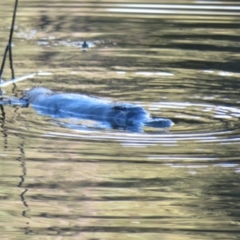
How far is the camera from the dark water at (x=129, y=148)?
5.26 meters

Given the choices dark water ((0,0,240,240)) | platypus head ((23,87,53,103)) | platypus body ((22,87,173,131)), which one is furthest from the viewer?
platypus head ((23,87,53,103))

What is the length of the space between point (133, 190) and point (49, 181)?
0.61 meters

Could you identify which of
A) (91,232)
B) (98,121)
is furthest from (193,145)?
(91,232)

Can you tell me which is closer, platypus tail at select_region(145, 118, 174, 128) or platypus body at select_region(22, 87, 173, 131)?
platypus tail at select_region(145, 118, 174, 128)

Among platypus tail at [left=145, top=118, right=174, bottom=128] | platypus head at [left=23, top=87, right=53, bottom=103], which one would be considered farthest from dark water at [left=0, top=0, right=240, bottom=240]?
platypus head at [left=23, top=87, right=53, bottom=103]

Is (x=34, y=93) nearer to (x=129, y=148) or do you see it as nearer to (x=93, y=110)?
(x=93, y=110)

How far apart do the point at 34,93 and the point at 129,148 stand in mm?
2233

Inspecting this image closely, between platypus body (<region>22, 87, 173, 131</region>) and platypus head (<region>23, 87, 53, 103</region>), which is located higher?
platypus body (<region>22, 87, 173, 131</region>)

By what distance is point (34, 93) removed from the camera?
8906 millimetres

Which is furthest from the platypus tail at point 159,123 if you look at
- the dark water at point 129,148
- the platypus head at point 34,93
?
the platypus head at point 34,93

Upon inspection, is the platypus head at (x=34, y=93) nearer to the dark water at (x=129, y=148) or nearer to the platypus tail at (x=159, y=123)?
the dark water at (x=129, y=148)

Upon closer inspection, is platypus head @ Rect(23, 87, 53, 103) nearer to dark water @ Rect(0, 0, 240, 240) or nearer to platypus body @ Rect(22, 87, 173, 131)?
platypus body @ Rect(22, 87, 173, 131)

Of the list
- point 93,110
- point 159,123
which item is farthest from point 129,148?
point 93,110

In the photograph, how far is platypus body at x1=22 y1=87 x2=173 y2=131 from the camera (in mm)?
7695
